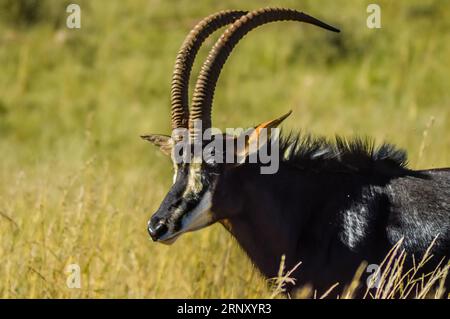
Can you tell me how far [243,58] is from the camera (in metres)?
18.3

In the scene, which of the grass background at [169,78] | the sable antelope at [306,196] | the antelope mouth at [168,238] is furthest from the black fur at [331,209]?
the grass background at [169,78]

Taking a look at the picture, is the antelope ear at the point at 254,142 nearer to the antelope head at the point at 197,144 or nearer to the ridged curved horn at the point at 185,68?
the antelope head at the point at 197,144

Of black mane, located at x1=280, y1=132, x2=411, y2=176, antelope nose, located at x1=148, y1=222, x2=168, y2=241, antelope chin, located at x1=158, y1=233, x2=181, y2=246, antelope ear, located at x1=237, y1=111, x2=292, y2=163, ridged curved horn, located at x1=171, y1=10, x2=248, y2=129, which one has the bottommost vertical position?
antelope chin, located at x1=158, y1=233, x2=181, y2=246

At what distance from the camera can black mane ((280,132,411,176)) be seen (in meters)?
7.51

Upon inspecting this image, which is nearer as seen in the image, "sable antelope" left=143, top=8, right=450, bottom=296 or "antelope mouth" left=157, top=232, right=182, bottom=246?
"antelope mouth" left=157, top=232, right=182, bottom=246

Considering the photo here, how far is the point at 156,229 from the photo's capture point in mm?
6828

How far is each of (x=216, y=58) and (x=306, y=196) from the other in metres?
1.02

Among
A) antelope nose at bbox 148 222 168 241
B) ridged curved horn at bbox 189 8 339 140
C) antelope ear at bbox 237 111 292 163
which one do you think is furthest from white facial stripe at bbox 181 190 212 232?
ridged curved horn at bbox 189 8 339 140

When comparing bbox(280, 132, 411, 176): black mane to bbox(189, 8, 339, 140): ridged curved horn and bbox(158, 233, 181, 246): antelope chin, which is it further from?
bbox(158, 233, 181, 246): antelope chin

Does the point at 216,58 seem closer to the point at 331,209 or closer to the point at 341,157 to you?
the point at 341,157

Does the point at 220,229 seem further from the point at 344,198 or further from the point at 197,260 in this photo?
the point at 344,198

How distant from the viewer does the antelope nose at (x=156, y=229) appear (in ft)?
22.4

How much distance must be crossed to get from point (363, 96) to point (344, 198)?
9.84 metres

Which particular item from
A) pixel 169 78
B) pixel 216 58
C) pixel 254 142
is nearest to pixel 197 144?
pixel 254 142
